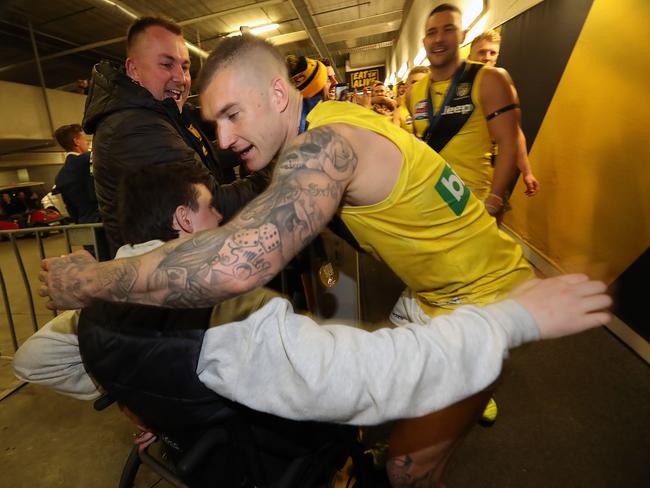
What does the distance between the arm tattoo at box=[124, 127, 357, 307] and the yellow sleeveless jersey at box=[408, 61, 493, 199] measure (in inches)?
69.9

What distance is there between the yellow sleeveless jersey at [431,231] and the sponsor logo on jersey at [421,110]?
1517mm

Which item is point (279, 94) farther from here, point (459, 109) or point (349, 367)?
point (459, 109)

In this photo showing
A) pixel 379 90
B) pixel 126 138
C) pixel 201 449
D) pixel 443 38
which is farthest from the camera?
pixel 379 90

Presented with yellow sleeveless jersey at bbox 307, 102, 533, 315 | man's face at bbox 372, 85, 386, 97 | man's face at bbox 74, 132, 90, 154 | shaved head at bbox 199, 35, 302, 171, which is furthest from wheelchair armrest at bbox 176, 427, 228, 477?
man's face at bbox 372, 85, 386, 97

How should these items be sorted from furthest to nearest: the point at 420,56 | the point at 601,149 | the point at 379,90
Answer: the point at 420,56 → the point at 379,90 → the point at 601,149

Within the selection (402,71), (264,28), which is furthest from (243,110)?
(402,71)

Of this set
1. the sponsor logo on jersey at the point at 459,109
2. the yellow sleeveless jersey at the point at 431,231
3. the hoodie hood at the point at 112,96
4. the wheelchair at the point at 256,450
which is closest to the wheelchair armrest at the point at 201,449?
the wheelchair at the point at 256,450

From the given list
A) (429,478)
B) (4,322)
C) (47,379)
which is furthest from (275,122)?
(4,322)

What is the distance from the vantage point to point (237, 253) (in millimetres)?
839

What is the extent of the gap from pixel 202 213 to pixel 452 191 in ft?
3.15

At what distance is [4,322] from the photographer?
430 cm

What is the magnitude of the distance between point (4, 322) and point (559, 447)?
5940 millimetres

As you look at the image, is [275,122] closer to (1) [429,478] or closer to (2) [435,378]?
(2) [435,378]

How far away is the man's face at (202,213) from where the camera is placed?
4.13 ft
